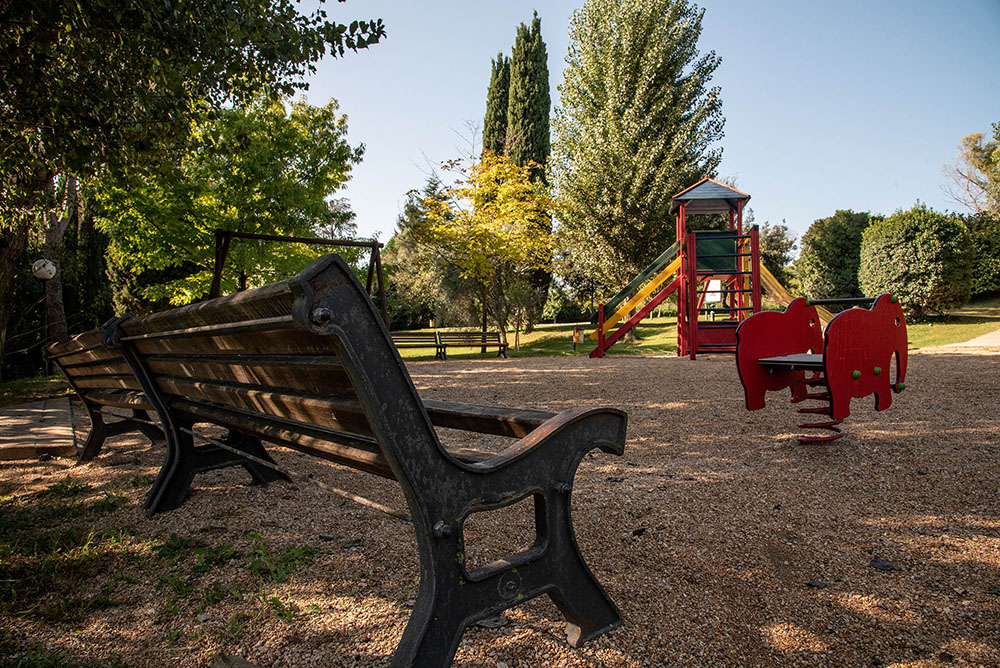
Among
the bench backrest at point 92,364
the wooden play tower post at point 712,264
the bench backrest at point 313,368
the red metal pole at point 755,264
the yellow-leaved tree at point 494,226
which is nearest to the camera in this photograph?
the bench backrest at point 313,368

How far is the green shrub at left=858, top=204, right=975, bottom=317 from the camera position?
57.7 feet

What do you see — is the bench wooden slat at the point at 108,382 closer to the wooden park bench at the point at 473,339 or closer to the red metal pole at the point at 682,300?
the red metal pole at the point at 682,300

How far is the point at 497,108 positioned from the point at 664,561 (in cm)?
3426

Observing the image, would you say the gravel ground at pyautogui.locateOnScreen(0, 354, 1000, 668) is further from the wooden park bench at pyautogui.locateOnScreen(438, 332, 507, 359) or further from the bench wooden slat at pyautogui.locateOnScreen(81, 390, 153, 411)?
the wooden park bench at pyautogui.locateOnScreen(438, 332, 507, 359)

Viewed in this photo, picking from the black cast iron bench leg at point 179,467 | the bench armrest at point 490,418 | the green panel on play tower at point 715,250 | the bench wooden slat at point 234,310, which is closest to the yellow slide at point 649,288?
the green panel on play tower at point 715,250

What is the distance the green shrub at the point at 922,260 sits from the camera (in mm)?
17594

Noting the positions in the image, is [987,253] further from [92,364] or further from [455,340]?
[92,364]

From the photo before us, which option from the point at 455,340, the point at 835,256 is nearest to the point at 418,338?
the point at 455,340

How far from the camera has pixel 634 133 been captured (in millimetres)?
21156

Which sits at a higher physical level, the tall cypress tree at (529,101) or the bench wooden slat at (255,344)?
the tall cypress tree at (529,101)

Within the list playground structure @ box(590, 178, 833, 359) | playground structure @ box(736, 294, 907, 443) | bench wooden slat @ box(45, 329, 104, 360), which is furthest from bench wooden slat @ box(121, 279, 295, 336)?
playground structure @ box(590, 178, 833, 359)

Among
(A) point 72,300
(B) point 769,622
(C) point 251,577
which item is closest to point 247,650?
(C) point 251,577

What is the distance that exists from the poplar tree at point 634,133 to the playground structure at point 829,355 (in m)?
16.5


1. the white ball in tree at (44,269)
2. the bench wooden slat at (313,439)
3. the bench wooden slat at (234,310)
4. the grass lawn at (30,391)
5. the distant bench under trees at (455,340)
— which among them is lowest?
the grass lawn at (30,391)
